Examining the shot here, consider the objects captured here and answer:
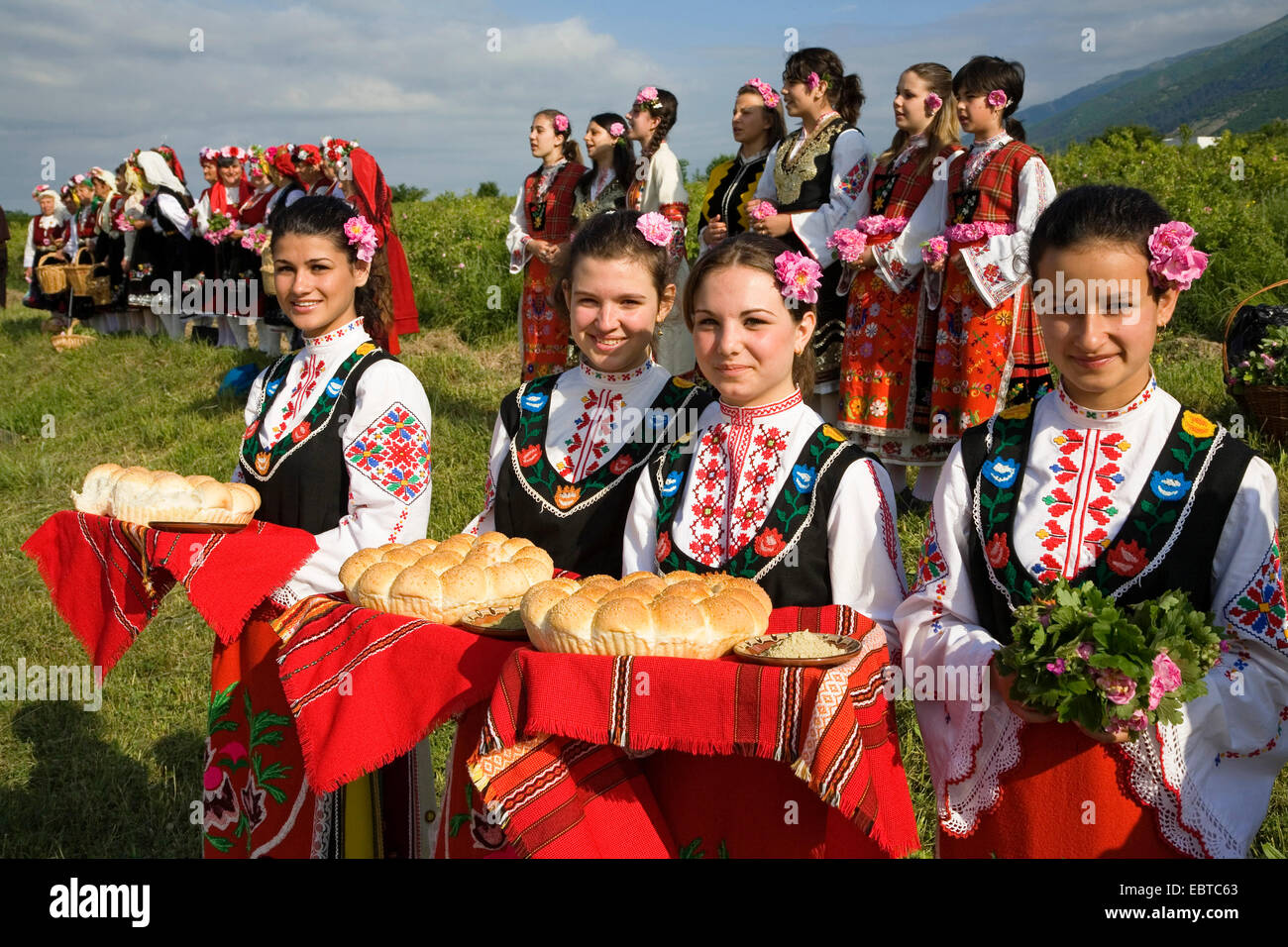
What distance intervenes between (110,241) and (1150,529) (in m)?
17.7

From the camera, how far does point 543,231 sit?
331 inches

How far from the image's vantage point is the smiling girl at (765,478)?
7.72 ft

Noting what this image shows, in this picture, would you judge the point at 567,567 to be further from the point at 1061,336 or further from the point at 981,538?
the point at 1061,336

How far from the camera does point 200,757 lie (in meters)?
4.51

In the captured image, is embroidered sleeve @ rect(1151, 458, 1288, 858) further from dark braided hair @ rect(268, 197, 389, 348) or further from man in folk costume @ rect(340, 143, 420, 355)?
man in folk costume @ rect(340, 143, 420, 355)

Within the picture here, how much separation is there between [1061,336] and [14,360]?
51.1 feet

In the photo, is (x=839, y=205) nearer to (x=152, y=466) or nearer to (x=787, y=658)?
(x=787, y=658)

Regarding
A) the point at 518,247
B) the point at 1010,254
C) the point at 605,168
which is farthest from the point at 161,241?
the point at 1010,254

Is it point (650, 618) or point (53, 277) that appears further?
point (53, 277)

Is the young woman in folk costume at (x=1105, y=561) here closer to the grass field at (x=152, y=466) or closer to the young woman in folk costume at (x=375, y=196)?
the grass field at (x=152, y=466)

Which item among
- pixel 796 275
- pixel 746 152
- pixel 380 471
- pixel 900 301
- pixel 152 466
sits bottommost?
pixel 152 466

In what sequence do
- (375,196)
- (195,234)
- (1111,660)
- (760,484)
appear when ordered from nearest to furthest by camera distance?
(1111,660) < (760,484) < (375,196) < (195,234)

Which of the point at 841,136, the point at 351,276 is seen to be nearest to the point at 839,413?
the point at 841,136
